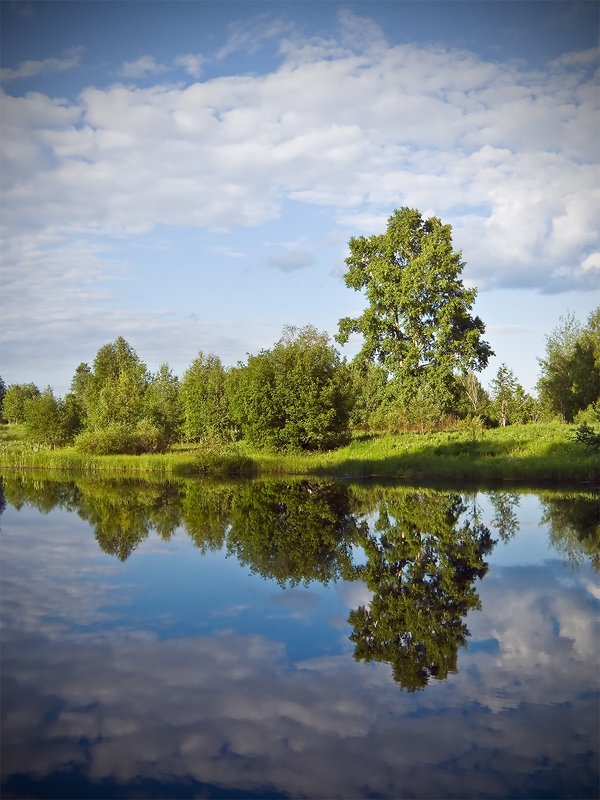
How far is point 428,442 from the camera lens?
35031 millimetres

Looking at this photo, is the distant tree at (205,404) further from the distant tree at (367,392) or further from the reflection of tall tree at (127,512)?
the reflection of tall tree at (127,512)

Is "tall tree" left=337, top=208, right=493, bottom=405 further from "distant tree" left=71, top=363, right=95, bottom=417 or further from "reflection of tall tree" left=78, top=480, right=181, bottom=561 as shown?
"distant tree" left=71, top=363, right=95, bottom=417

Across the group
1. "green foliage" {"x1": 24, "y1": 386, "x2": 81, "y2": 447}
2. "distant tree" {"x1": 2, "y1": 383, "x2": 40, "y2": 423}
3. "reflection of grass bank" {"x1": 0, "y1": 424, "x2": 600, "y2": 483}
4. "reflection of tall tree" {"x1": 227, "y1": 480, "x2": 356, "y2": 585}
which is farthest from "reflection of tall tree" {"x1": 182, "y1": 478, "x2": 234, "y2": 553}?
"distant tree" {"x1": 2, "y1": 383, "x2": 40, "y2": 423}

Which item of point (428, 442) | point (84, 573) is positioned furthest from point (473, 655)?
point (428, 442)

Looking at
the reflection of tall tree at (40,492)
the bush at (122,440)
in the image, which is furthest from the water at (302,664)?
the bush at (122,440)

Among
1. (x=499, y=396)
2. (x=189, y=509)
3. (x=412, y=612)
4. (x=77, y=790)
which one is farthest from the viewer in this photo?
(x=499, y=396)

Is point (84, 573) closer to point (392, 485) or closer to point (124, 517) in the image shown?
point (124, 517)

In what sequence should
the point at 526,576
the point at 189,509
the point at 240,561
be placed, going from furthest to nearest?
the point at 189,509
the point at 240,561
the point at 526,576

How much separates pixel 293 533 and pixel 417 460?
54.2ft

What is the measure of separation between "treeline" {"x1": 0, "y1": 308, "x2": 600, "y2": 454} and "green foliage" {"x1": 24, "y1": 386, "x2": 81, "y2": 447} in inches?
3.2

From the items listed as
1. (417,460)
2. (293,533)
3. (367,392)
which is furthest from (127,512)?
(367,392)

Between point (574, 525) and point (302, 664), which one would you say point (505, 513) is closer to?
point (574, 525)

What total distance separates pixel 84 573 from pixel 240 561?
3108mm

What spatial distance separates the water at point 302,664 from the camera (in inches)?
212
